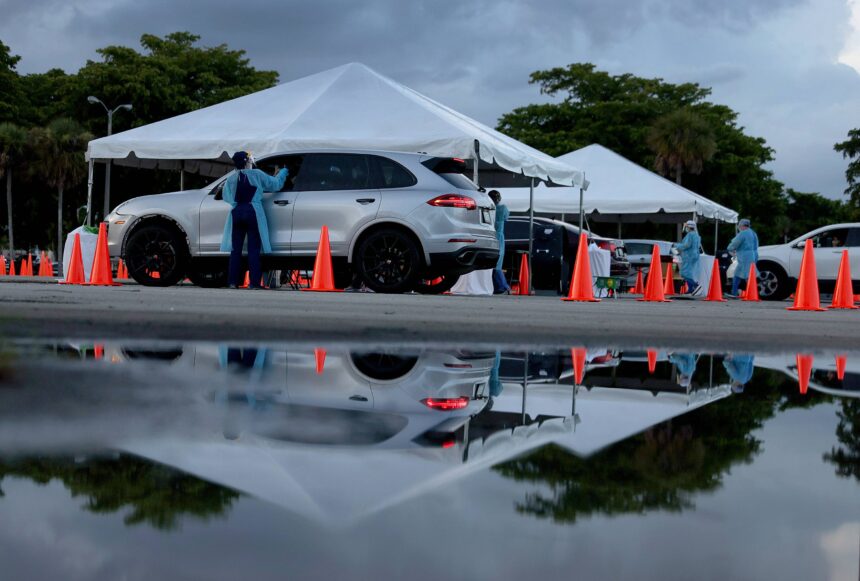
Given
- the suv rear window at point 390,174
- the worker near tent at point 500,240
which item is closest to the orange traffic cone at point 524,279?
the worker near tent at point 500,240

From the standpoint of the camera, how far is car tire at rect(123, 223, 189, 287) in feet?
48.7

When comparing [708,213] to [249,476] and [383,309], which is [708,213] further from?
[249,476]

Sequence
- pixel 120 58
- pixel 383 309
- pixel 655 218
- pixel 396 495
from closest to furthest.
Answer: pixel 396 495, pixel 383 309, pixel 655 218, pixel 120 58

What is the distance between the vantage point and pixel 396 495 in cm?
239

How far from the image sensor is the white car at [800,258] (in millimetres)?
23891

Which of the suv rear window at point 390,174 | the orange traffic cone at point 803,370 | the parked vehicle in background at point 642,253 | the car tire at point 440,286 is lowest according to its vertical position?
the orange traffic cone at point 803,370

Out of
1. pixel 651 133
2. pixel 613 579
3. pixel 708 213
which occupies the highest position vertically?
pixel 651 133

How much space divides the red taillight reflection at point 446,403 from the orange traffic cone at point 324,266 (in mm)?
10039

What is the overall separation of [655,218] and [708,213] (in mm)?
8832

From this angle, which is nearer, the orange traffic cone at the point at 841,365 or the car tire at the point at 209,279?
the orange traffic cone at the point at 841,365

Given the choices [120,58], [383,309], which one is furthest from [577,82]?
[383,309]

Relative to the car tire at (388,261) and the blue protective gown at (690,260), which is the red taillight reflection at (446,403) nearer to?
the car tire at (388,261)

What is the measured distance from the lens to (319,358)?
5.27 meters

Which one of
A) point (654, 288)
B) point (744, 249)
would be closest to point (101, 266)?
point (654, 288)
